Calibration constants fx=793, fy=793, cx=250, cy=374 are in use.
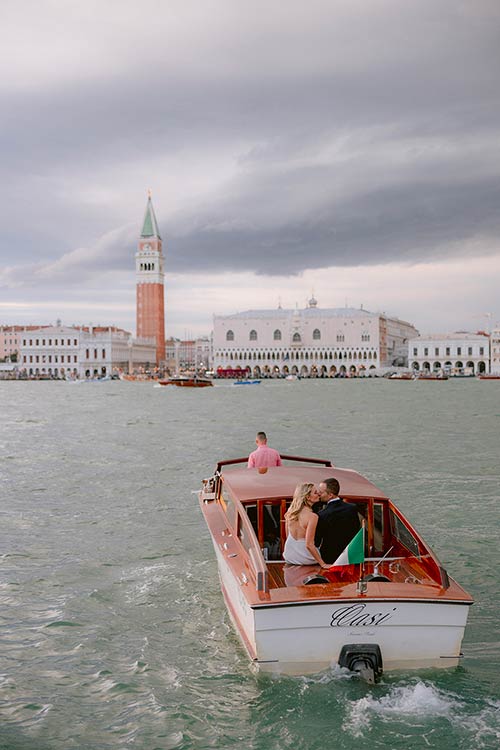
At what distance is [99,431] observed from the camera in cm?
3041

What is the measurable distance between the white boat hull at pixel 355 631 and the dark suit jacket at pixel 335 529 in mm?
1077

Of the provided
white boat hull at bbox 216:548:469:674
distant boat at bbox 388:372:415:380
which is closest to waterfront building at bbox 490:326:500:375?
distant boat at bbox 388:372:415:380

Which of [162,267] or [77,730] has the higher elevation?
[162,267]

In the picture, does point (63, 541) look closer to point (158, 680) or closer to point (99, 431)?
point (158, 680)

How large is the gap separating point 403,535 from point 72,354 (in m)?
140

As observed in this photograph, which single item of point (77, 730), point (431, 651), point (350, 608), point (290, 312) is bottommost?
point (77, 730)

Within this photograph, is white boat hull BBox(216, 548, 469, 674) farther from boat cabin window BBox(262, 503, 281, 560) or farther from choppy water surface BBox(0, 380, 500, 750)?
boat cabin window BBox(262, 503, 281, 560)

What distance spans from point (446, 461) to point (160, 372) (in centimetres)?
12477

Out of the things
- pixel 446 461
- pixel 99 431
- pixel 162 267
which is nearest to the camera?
pixel 446 461

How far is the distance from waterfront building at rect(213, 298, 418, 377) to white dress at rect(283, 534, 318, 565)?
137 m

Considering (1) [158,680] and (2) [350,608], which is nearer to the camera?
(2) [350,608]

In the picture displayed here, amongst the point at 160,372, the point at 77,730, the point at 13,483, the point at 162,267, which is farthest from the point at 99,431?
the point at 162,267

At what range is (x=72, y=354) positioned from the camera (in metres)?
143

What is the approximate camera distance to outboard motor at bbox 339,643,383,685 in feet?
20.0
